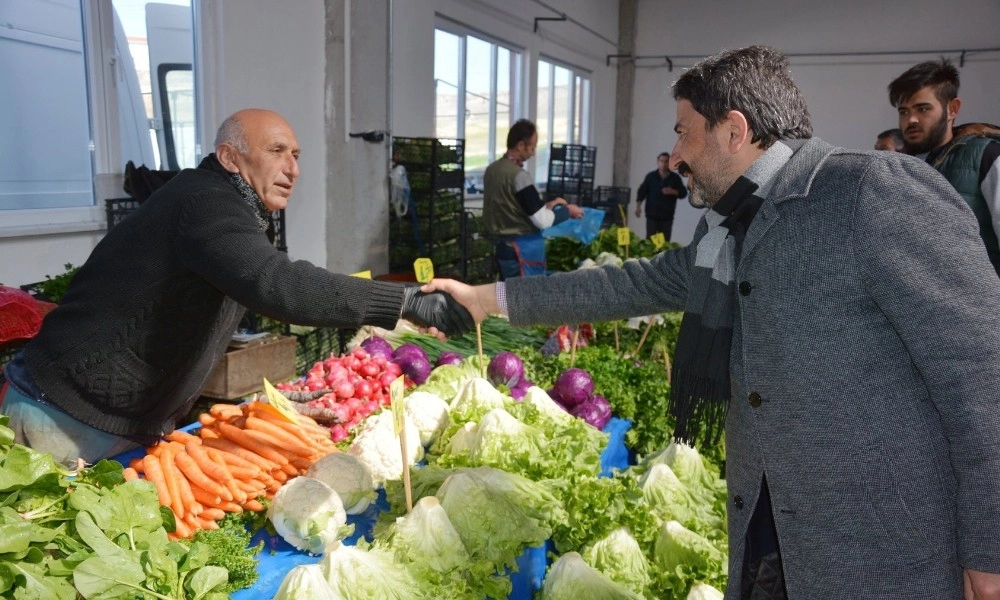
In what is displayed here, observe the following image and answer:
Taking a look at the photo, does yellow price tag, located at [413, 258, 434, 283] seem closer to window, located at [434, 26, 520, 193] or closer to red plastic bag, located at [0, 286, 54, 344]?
red plastic bag, located at [0, 286, 54, 344]

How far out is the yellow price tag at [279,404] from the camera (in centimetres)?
206

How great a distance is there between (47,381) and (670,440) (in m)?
2.26

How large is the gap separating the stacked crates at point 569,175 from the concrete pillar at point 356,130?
10.0 feet

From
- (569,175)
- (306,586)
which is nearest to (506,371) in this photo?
(306,586)

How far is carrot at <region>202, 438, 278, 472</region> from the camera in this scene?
6.57 feet

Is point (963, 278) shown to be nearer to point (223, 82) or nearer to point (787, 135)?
point (787, 135)

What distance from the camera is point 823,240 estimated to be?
4.66 ft

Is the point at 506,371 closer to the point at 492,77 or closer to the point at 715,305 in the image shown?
the point at 715,305

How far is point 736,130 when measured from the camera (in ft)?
5.09

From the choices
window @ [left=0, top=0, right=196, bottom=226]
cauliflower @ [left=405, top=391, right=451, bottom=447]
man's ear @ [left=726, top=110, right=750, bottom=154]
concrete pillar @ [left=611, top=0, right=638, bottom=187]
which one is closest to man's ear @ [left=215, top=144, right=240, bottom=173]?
cauliflower @ [left=405, top=391, right=451, bottom=447]

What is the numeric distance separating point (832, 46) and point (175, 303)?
14691mm

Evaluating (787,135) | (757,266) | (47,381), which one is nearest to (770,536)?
(757,266)

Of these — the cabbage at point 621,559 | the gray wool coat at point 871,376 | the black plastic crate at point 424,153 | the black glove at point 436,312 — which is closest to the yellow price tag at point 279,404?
the black glove at point 436,312

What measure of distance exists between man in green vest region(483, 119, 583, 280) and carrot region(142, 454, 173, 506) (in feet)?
15.0
